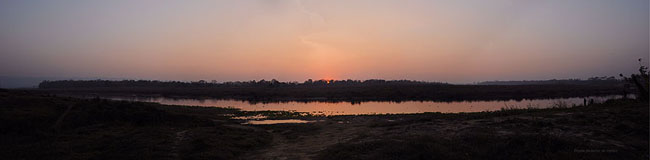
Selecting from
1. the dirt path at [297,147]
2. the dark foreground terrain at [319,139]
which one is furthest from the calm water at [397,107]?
the dark foreground terrain at [319,139]

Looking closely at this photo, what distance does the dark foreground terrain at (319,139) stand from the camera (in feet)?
31.8

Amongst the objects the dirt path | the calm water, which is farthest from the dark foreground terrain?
the calm water

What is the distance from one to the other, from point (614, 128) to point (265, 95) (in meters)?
69.9

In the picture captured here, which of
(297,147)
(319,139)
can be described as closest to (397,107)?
(319,139)

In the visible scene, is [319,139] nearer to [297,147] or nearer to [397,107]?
[297,147]

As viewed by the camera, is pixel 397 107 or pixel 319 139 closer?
pixel 319 139

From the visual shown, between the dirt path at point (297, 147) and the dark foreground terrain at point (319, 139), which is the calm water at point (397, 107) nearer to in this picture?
the dirt path at point (297, 147)

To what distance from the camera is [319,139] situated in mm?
15094

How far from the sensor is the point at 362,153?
10.5 metres

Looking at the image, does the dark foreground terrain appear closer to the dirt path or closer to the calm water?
the dirt path

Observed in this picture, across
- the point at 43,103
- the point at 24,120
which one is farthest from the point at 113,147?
the point at 43,103

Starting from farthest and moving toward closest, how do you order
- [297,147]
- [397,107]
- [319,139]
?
[397,107], [319,139], [297,147]

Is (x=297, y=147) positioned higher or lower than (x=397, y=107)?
lower

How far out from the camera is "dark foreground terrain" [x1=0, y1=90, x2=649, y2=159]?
31.8 ft
